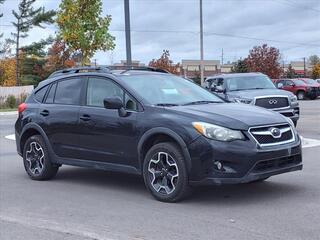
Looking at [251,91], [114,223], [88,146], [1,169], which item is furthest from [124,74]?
[251,91]

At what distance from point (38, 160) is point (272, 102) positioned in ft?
25.5

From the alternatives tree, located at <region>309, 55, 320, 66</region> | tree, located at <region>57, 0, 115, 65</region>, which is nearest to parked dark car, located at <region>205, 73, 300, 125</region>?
tree, located at <region>57, 0, 115, 65</region>

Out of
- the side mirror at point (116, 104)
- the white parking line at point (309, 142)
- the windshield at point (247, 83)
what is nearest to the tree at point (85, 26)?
the windshield at point (247, 83)

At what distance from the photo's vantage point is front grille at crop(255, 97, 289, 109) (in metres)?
Answer: 14.9

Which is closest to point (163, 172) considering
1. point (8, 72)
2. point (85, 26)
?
point (85, 26)

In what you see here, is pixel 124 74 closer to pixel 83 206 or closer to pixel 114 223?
pixel 83 206

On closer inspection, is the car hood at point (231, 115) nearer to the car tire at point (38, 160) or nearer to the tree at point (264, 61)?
the car tire at point (38, 160)

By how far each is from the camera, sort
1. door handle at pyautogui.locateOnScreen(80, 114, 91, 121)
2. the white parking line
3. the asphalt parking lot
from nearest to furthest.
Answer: the asphalt parking lot, door handle at pyautogui.locateOnScreen(80, 114, 91, 121), the white parking line

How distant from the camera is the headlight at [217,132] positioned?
670cm

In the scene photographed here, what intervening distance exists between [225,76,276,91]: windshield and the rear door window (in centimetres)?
784

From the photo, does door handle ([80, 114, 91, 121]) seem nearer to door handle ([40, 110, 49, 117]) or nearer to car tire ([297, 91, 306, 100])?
door handle ([40, 110, 49, 117])

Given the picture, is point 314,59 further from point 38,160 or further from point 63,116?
point 63,116

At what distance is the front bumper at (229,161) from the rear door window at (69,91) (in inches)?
98.2

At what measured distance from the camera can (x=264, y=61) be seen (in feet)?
206
